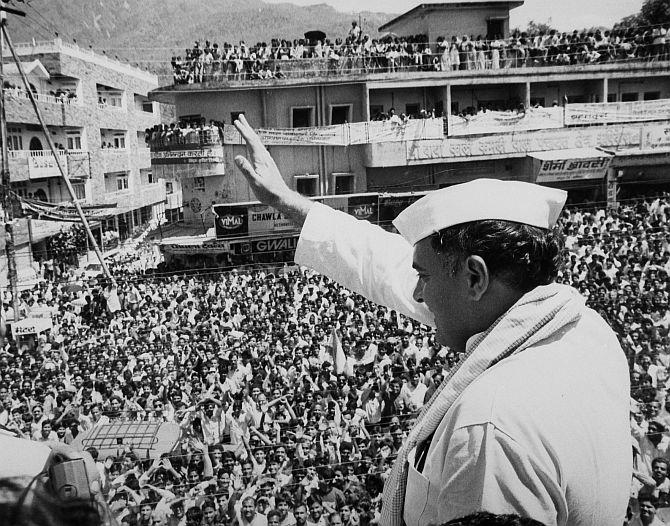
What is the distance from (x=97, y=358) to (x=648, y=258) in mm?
7449

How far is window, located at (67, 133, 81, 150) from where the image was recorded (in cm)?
1975

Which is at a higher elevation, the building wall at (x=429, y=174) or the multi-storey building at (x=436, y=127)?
the multi-storey building at (x=436, y=127)

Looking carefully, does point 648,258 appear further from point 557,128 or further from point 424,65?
point 424,65

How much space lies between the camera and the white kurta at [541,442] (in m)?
0.79

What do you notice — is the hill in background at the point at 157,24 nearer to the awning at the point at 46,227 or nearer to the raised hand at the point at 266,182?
the awning at the point at 46,227

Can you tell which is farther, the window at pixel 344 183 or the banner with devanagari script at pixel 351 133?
the window at pixel 344 183

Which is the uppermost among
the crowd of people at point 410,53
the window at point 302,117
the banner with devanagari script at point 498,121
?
the crowd of people at point 410,53

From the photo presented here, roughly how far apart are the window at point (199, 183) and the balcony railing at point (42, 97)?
515cm

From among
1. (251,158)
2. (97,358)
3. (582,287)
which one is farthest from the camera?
(582,287)

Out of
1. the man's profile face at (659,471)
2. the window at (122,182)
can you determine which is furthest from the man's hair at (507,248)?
the window at (122,182)

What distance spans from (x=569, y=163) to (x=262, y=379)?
35.2 feet

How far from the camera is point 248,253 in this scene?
38.5ft

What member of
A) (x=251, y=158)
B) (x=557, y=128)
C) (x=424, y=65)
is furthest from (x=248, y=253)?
(x=251, y=158)

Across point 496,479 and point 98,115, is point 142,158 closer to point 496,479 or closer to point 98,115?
point 98,115
